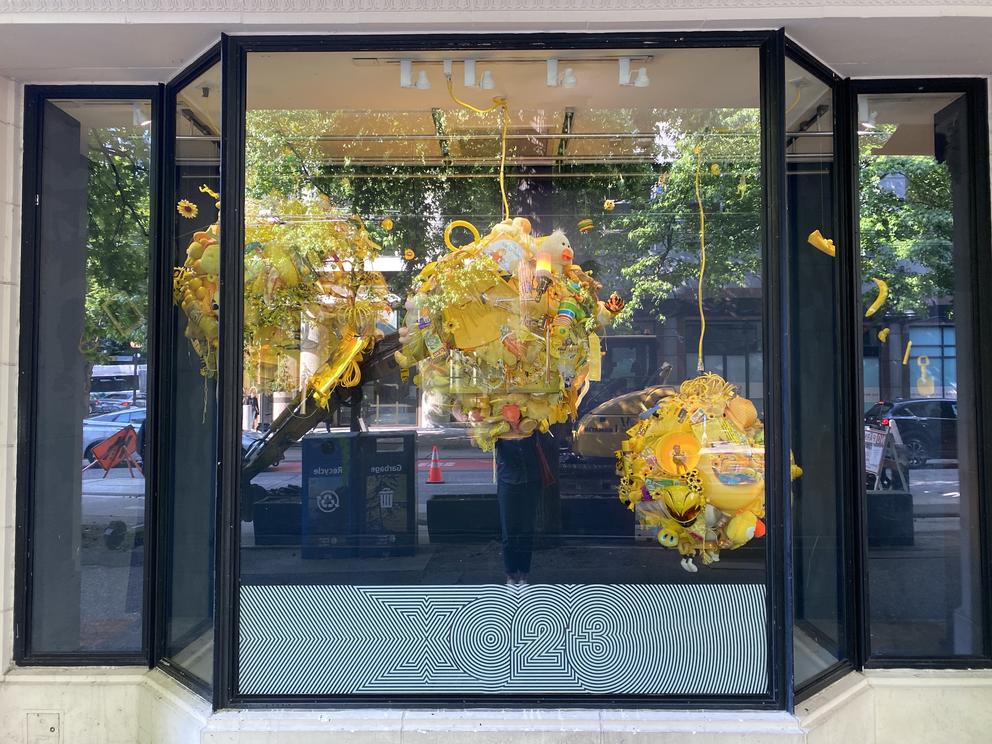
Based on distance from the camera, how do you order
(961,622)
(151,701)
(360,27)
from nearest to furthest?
(360,27), (151,701), (961,622)

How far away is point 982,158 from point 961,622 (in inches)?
98.3

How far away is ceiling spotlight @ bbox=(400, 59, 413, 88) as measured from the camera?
343 cm

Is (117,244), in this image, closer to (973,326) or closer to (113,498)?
(113,498)

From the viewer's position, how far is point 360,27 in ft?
10.5

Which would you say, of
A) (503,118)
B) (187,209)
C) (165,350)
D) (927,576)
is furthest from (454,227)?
(927,576)

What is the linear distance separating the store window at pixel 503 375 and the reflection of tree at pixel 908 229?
0.88 m

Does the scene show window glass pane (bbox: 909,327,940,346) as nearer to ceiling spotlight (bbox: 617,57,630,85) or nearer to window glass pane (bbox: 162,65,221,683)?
ceiling spotlight (bbox: 617,57,630,85)

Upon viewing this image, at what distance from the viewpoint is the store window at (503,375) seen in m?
3.37

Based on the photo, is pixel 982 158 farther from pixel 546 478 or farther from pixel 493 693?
pixel 493 693

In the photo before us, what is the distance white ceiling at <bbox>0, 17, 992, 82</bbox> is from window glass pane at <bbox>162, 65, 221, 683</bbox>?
0.29 metres

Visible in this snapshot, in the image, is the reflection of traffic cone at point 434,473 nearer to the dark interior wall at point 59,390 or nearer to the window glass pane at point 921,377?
the dark interior wall at point 59,390

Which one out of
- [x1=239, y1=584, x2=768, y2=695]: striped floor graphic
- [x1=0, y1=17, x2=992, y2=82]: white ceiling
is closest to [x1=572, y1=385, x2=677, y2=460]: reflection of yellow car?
[x1=239, y1=584, x2=768, y2=695]: striped floor graphic

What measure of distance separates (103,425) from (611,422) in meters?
2.77

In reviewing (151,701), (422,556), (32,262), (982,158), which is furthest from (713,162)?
(151,701)
